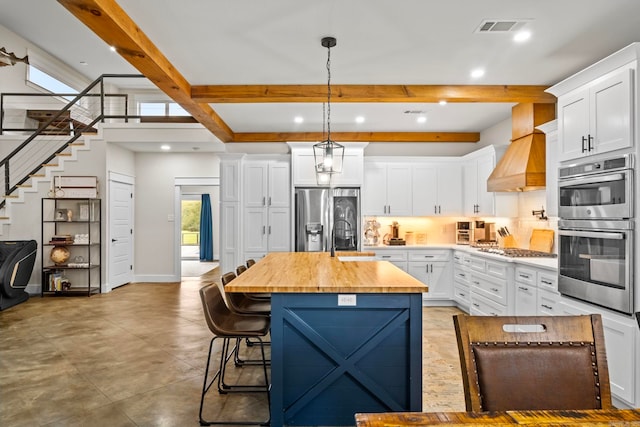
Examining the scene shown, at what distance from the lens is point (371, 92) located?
4.36 m

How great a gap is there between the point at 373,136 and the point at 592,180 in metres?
4.18

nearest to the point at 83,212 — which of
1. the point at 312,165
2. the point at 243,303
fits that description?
the point at 312,165

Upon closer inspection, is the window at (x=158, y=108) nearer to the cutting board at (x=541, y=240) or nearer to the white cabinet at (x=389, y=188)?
the white cabinet at (x=389, y=188)

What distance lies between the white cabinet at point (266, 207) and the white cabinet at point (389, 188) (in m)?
1.37

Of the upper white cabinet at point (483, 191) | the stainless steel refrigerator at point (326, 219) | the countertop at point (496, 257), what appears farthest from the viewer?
the stainless steel refrigerator at point (326, 219)

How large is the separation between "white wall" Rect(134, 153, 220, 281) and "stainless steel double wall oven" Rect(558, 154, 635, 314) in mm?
6512

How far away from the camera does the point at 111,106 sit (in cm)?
895

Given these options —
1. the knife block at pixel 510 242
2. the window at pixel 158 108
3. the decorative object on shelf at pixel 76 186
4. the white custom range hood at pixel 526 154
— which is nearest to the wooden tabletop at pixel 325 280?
the white custom range hood at pixel 526 154

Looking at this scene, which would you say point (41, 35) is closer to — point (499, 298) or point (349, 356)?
point (349, 356)

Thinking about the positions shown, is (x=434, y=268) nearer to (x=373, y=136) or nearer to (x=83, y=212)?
(x=373, y=136)

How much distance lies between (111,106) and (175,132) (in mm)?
3223

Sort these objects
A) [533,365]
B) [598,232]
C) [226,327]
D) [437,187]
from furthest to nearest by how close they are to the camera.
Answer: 1. [437,187]
2. [598,232]
3. [226,327]
4. [533,365]

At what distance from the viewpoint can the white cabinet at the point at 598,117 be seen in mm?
2658

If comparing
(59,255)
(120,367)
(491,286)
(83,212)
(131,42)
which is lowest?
(120,367)
